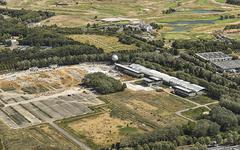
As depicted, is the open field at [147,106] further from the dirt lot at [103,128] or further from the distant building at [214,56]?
the distant building at [214,56]

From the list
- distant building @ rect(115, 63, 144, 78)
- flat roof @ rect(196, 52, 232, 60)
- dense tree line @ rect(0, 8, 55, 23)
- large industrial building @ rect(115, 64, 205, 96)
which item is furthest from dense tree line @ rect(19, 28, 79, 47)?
flat roof @ rect(196, 52, 232, 60)

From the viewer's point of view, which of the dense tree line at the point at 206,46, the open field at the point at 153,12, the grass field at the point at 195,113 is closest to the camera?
the grass field at the point at 195,113

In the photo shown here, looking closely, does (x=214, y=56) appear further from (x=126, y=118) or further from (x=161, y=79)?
(x=126, y=118)

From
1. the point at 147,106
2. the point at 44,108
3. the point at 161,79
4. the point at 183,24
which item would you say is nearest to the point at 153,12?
the point at 183,24

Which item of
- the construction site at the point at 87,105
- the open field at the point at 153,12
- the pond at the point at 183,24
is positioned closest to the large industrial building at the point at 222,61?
the construction site at the point at 87,105

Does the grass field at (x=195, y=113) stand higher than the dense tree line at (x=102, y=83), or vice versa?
the dense tree line at (x=102, y=83)

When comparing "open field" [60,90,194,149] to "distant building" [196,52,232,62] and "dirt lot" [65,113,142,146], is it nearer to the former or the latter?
"dirt lot" [65,113,142,146]
